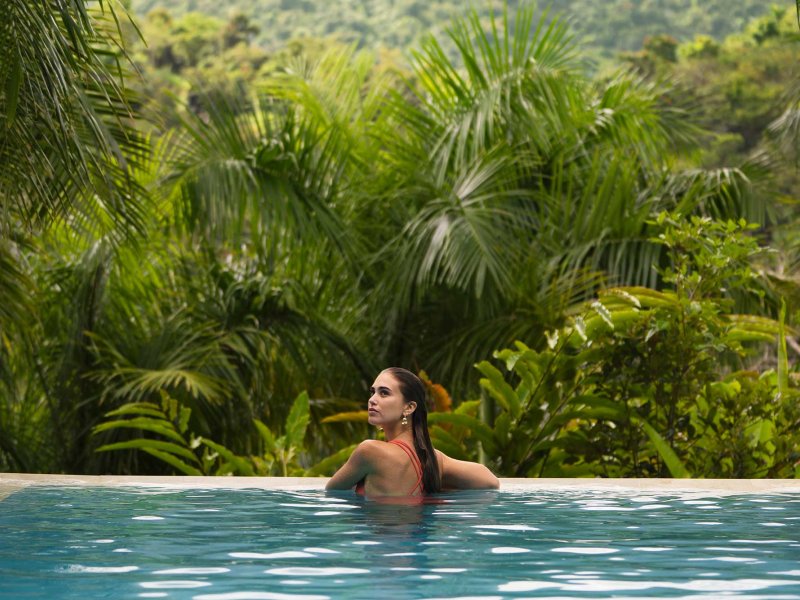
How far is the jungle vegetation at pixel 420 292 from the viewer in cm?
830

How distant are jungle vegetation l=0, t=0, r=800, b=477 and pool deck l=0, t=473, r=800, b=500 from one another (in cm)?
100

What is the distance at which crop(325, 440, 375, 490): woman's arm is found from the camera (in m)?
5.79

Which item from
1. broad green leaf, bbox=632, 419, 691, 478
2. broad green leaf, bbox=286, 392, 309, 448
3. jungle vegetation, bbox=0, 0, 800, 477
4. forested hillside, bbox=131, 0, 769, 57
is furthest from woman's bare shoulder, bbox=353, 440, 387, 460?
forested hillside, bbox=131, 0, 769, 57

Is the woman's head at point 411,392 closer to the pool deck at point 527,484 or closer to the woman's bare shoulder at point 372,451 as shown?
the woman's bare shoulder at point 372,451

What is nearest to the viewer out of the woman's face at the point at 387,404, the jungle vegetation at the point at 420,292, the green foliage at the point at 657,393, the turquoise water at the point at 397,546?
the turquoise water at the point at 397,546

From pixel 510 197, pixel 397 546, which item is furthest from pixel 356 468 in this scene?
pixel 510 197

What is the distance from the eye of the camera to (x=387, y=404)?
5.76 m

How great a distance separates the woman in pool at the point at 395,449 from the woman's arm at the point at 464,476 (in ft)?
0.98

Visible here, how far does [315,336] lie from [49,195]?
15.0 feet

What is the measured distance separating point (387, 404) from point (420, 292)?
4.57 m

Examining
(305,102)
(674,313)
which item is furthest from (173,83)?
(674,313)

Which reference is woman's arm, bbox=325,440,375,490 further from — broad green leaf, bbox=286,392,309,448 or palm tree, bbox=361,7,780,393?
palm tree, bbox=361,7,780,393

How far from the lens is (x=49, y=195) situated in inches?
253

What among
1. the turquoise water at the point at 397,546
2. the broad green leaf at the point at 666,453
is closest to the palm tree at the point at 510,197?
the broad green leaf at the point at 666,453
